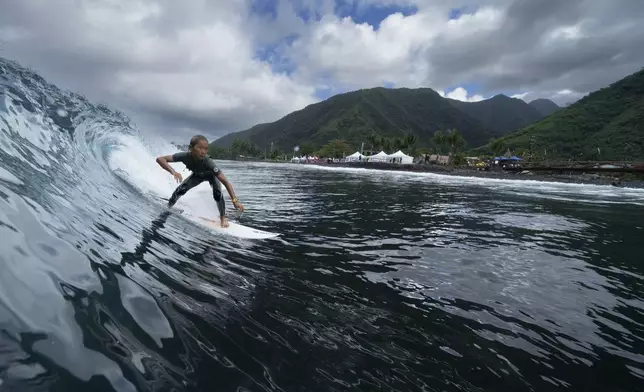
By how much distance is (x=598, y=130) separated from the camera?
152m

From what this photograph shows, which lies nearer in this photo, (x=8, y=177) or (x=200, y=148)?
(x=8, y=177)

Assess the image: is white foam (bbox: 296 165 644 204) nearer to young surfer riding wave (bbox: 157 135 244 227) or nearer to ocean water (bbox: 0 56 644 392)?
ocean water (bbox: 0 56 644 392)

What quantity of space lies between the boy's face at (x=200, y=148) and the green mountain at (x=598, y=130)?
11896 cm

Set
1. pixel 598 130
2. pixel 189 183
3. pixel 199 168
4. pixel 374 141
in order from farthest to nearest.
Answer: pixel 598 130
pixel 374 141
pixel 189 183
pixel 199 168

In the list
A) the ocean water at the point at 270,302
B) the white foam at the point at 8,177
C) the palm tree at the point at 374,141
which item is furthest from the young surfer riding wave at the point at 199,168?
the palm tree at the point at 374,141

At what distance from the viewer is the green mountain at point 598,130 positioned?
128 meters

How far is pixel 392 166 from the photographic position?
8912 cm

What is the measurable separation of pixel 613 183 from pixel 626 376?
57.4m

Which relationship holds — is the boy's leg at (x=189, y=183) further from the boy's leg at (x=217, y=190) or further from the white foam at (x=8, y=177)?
the white foam at (x=8, y=177)

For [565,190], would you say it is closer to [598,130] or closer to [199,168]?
[199,168]

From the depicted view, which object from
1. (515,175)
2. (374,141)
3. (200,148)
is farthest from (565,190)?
(374,141)

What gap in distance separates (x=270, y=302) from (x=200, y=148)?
4.70 meters

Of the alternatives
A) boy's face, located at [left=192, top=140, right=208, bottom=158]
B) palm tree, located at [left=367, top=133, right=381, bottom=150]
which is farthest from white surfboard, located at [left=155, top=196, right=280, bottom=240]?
palm tree, located at [left=367, top=133, right=381, bottom=150]

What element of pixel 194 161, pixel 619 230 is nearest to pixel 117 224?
pixel 194 161
